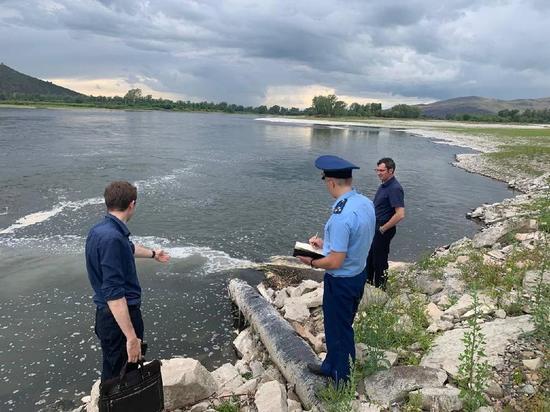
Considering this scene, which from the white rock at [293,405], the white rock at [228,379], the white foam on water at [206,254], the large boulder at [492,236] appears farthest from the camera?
the white foam on water at [206,254]

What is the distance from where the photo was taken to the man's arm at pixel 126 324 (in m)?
4.49

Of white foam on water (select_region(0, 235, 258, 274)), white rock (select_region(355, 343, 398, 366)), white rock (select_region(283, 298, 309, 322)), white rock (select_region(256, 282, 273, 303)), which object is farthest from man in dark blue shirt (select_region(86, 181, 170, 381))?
white foam on water (select_region(0, 235, 258, 274))

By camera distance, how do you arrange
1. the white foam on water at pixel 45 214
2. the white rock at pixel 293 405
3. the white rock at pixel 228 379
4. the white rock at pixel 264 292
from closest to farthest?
the white rock at pixel 293 405, the white rock at pixel 228 379, the white rock at pixel 264 292, the white foam on water at pixel 45 214

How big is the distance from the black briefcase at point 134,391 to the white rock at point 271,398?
133 centimetres

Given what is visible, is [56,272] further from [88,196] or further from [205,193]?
[205,193]

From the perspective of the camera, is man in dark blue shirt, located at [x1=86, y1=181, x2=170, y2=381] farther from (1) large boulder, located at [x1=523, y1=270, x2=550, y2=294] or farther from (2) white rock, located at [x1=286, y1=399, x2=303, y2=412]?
(1) large boulder, located at [x1=523, y1=270, x2=550, y2=294]

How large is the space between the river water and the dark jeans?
9.86 ft

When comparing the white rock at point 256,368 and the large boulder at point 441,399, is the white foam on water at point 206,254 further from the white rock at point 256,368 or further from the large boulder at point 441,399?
the large boulder at point 441,399

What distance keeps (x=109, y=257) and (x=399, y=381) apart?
3.66 meters

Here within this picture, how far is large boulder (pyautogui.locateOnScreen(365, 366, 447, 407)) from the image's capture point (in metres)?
5.29

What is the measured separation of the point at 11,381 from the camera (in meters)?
7.59

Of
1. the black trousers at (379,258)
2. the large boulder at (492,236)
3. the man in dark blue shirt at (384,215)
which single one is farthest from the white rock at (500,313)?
the large boulder at (492,236)

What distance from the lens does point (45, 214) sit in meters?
18.3

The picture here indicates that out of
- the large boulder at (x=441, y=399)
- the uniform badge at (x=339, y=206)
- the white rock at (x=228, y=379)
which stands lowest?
the white rock at (x=228, y=379)
